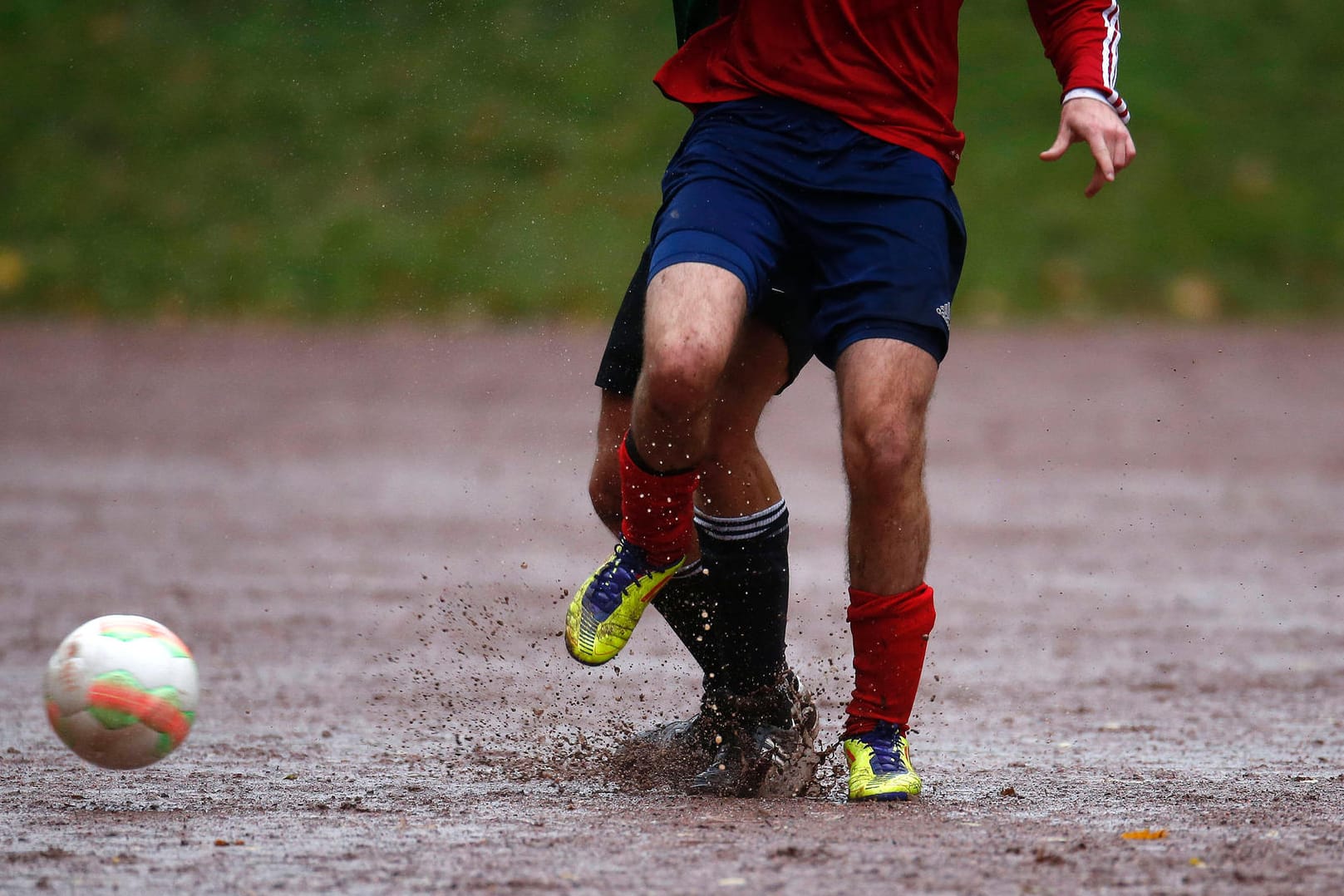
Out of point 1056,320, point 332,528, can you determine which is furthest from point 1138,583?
point 1056,320

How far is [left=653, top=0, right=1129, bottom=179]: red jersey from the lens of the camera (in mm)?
3977

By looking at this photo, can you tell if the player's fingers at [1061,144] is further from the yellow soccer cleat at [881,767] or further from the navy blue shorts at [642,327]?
the yellow soccer cleat at [881,767]

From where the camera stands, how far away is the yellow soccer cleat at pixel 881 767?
3.89 meters

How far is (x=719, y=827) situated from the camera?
362cm

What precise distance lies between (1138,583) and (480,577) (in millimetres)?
2918

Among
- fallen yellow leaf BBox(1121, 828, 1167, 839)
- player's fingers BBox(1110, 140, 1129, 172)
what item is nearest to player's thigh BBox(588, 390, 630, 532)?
player's fingers BBox(1110, 140, 1129, 172)

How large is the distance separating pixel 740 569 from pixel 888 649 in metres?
0.51

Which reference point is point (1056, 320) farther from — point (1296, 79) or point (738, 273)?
point (738, 273)

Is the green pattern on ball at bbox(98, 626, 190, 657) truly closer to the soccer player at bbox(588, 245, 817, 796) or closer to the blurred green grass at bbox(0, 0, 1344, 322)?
the soccer player at bbox(588, 245, 817, 796)

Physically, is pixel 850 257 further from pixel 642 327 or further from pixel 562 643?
pixel 562 643

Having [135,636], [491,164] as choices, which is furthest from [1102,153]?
[491,164]

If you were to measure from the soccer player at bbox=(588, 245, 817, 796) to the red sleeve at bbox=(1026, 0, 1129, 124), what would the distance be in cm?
81

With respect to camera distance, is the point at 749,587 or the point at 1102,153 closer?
the point at 1102,153

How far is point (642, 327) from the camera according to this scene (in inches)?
163
